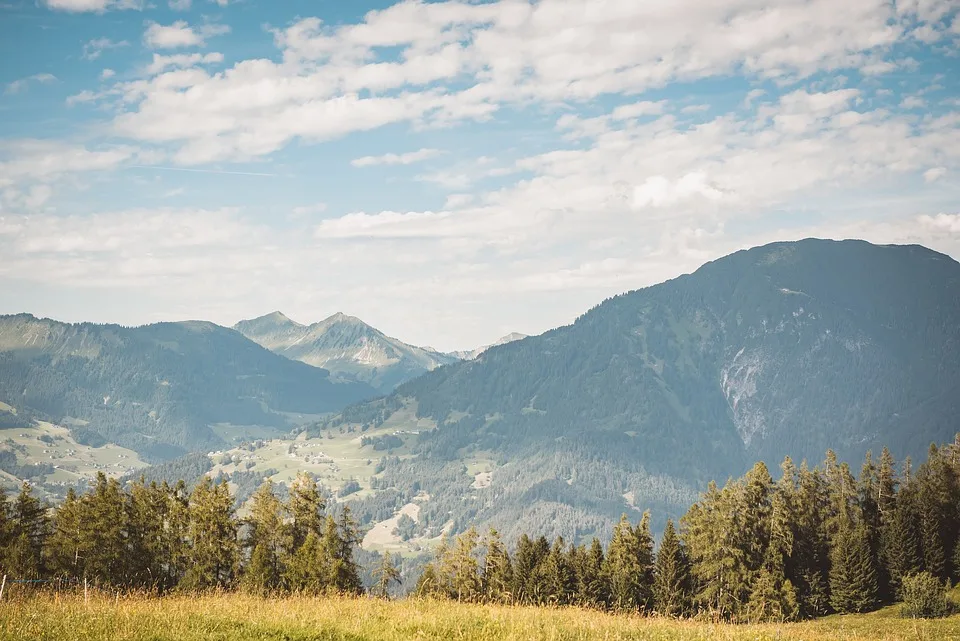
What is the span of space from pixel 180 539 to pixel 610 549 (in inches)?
1620

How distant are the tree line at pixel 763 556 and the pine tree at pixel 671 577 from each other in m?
0.11

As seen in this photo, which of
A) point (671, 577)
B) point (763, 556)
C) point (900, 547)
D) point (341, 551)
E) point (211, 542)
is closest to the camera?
point (211, 542)

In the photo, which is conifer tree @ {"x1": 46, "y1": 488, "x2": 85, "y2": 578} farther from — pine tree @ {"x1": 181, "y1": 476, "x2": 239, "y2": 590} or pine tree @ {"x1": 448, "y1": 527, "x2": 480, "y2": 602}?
pine tree @ {"x1": 448, "y1": 527, "x2": 480, "y2": 602}

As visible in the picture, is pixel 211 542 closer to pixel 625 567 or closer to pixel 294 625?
pixel 625 567

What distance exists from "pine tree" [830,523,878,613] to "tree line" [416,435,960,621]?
0.10m

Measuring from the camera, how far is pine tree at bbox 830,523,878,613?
219 ft

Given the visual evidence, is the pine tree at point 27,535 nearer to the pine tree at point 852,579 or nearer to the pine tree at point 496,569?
the pine tree at point 496,569

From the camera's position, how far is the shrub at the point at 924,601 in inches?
2172

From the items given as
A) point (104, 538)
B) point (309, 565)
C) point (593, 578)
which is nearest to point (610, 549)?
point (593, 578)

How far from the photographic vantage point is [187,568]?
2191 inches

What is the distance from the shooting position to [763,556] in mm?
64000

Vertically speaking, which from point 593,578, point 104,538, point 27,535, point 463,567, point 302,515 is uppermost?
point 302,515

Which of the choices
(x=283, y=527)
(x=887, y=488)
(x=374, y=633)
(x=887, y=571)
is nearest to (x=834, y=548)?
(x=887, y=571)

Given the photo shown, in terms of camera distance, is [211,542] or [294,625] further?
[211,542]
